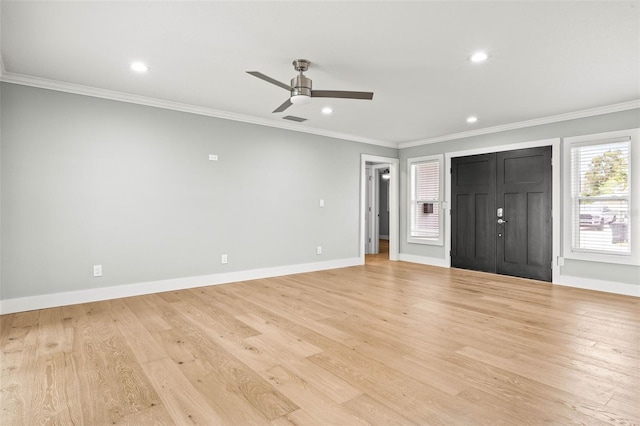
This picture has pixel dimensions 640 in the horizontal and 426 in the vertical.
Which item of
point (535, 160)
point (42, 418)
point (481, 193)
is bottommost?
point (42, 418)

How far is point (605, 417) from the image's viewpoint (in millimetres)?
1860

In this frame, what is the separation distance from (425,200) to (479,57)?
4153mm

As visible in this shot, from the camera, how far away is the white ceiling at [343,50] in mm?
2500

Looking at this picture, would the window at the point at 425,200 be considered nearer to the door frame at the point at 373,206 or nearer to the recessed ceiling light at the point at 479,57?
the door frame at the point at 373,206

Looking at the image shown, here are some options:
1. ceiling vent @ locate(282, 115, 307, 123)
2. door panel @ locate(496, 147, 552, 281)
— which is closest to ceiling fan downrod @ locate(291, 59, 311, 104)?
ceiling vent @ locate(282, 115, 307, 123)

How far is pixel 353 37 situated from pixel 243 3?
3.06 ft

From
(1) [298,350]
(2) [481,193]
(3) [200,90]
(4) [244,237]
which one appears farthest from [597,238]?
(3) [200,90]

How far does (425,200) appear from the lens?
23.4 ft

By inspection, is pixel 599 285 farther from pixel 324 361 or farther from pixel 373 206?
pixel 373 206

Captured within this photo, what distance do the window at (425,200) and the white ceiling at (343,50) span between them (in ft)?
7.35

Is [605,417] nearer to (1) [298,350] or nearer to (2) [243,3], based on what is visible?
(1) [298,350]

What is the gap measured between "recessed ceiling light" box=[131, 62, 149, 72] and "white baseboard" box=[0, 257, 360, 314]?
260 cm

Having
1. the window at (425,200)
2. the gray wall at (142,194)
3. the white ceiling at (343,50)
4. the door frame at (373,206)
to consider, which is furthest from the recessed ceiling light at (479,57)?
the door frame at (373,206)

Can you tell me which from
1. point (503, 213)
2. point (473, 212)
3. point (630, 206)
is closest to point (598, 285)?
point (630, 206)
